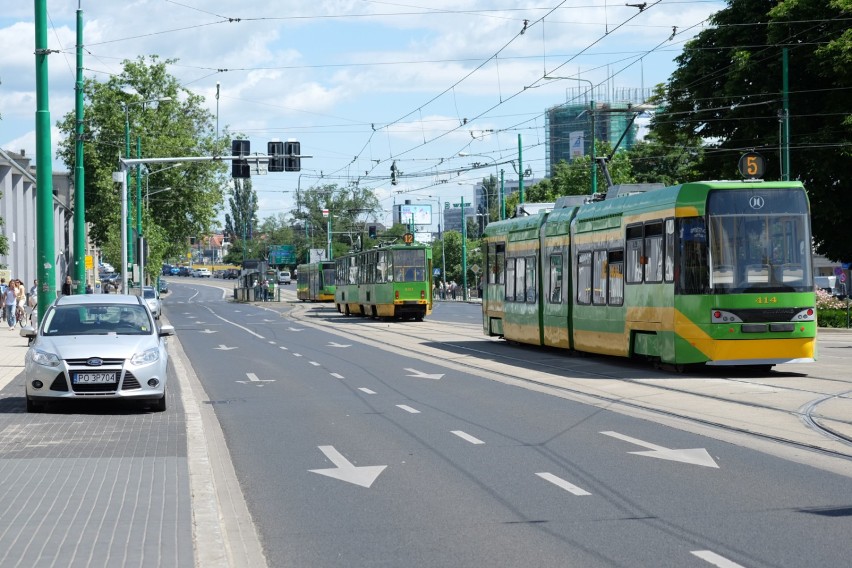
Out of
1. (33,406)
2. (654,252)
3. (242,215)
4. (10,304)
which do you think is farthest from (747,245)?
(242,215)

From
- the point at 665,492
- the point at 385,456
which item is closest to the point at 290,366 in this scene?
the point at 385,456

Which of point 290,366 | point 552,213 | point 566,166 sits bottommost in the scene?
point 290,366

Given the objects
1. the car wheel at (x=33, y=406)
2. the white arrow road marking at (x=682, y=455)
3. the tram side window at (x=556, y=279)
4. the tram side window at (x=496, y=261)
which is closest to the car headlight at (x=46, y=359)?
the car wheel at (x=33, y=406)

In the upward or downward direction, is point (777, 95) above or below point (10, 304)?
above

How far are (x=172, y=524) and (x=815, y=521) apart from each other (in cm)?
416

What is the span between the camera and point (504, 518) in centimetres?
845

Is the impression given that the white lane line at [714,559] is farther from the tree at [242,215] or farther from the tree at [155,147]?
the tree at [242,215]

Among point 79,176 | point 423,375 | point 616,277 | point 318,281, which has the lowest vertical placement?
point 423,375

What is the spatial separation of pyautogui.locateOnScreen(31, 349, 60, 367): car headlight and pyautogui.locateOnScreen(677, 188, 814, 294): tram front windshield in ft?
33.0

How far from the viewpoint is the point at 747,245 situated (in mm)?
20078

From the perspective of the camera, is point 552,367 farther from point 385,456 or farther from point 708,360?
point 385,456

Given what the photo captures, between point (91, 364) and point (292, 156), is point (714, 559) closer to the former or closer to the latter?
point (91, 364)

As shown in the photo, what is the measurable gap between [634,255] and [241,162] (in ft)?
58.0

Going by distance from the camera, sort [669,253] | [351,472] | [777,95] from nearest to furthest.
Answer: [351,472]
[669,253]
[777,95]
